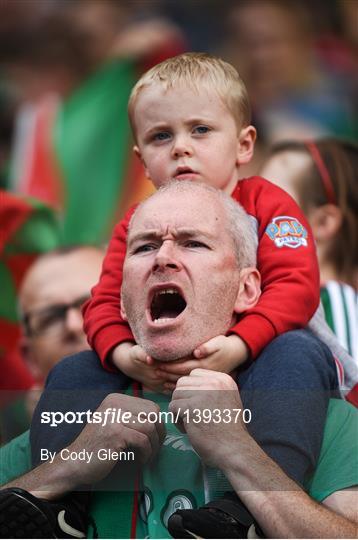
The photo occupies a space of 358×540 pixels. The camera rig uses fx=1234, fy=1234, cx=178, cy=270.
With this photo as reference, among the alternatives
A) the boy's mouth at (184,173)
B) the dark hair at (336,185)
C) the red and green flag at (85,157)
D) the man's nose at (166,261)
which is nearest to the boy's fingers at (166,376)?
the man's nose at (166,261)

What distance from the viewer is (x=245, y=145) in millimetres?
2910

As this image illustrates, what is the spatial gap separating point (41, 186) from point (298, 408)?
1869mm

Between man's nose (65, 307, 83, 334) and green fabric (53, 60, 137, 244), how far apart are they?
27 cm

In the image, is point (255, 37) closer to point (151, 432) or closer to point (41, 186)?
point (41, 186)

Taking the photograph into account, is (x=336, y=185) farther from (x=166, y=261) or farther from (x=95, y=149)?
(x=166, y=261)

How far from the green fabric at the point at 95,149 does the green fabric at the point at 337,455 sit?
1.52m

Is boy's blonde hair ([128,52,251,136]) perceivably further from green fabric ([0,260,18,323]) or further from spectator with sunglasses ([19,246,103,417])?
green fabric ([0,260,18,323])

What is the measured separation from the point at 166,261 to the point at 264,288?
0.25 m

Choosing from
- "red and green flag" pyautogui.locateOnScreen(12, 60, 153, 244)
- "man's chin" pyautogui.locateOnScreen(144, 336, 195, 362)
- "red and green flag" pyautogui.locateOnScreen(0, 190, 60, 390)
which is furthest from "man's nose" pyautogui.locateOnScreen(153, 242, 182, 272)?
"red and green flag" pyautogui.locateOnScreen(0, 190, 60, 390)

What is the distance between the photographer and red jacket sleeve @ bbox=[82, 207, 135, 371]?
8.88 feet

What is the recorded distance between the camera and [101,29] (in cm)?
375

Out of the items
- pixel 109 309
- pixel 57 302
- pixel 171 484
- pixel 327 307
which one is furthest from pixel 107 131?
pixel 171 484

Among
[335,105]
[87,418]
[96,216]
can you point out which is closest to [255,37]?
[335,105]

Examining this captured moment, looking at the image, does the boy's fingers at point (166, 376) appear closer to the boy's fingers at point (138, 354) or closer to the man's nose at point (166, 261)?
the boy's fingers at point (138, 354)
